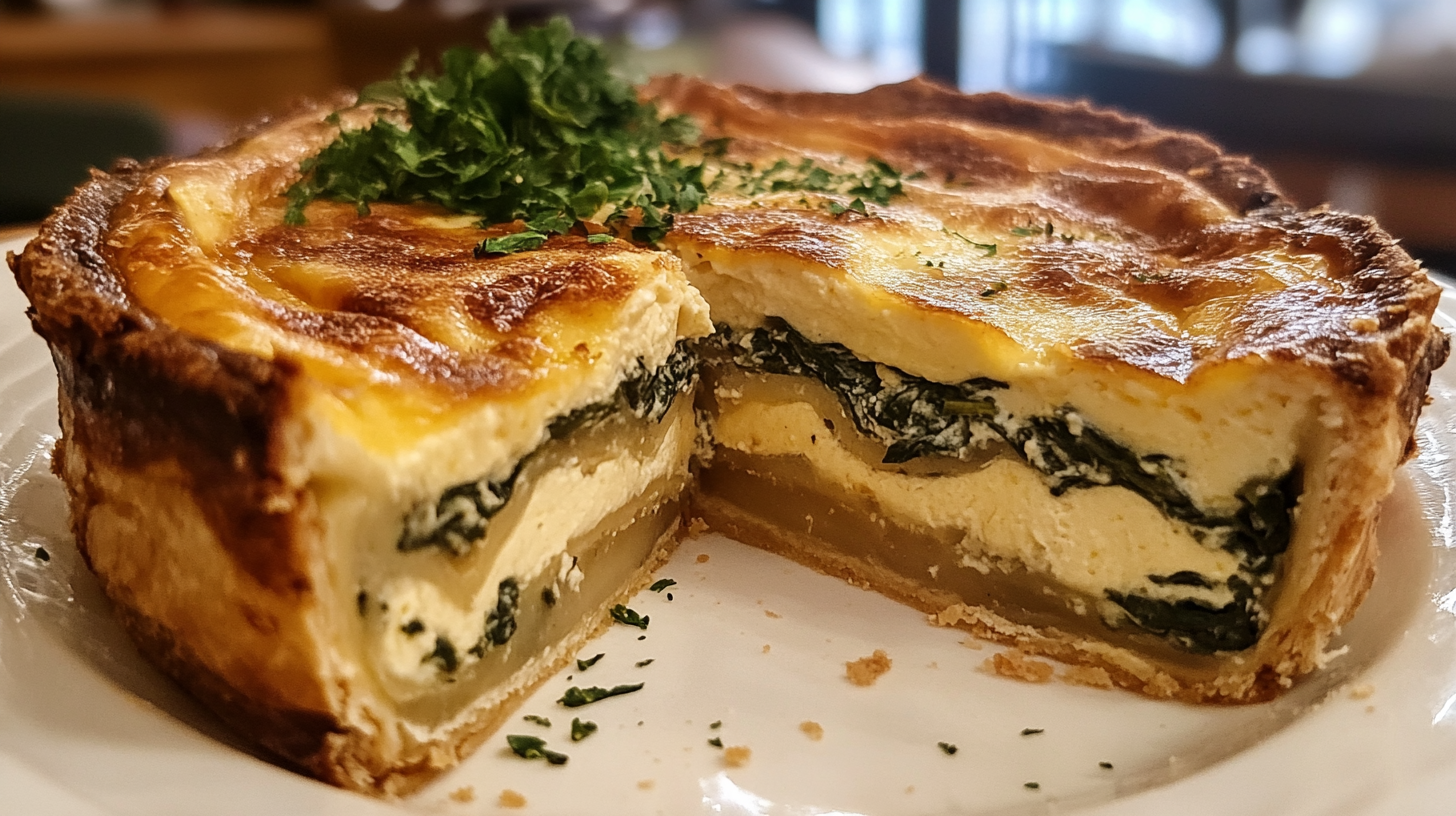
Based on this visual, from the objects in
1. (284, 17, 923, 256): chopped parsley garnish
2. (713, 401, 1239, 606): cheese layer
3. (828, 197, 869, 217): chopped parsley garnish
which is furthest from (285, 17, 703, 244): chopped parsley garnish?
(713, 401, 1239, 606): cheese layer

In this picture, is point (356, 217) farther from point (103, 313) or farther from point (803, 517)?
point (803, 517)

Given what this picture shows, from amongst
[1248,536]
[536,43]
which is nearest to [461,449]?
[1248,536]

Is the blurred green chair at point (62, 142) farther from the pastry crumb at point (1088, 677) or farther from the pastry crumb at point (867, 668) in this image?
the pastry crumb at point (1088, 677)

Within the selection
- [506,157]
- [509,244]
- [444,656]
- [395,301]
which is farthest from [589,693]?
[506,157]

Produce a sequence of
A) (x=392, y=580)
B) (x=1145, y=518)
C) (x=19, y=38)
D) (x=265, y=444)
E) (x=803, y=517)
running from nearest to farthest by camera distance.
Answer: (x=265, y=444), (x=392, y=580), (x=1145, y=518), (x=803, y=517), (x=19, y=38)

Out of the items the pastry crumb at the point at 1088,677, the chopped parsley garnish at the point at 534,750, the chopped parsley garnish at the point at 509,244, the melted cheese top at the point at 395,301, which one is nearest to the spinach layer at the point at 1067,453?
the pastry crumb at the point at 1088,677
